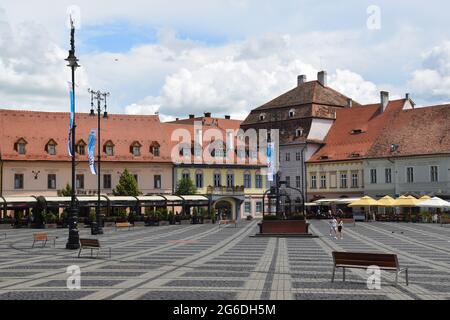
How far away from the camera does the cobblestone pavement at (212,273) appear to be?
14906 millimetres

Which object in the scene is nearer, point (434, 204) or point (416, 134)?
point (434, 204)

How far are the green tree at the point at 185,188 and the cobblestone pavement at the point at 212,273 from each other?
3593cm

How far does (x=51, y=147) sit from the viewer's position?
2621 inches

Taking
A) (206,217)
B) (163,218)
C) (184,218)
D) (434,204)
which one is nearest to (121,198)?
(163,218)

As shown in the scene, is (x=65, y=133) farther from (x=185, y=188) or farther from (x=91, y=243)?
(x=91, y=243)

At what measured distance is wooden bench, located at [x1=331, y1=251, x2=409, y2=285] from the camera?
649 inches

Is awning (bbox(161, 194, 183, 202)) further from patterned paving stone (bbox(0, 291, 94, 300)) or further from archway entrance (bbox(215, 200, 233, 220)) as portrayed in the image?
patterned paving stone (bbox(0, 291, 94, 300))

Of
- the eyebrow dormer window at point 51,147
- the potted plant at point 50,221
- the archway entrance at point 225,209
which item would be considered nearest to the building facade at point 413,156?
the archway entrance at point 225,209

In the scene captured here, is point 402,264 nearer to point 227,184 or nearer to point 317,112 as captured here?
point 227,184

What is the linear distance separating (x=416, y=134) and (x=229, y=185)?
2005cm

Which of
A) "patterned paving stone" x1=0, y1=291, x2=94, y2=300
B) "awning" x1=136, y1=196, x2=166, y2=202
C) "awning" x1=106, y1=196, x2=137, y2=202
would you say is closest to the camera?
"patterned paving stone" x1=0, y1=291, x2=94, y2=300

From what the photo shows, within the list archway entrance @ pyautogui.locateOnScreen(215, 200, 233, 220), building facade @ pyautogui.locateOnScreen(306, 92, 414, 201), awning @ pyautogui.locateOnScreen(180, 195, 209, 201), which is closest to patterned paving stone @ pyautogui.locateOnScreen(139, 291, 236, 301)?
awning @ pyautogui.locateOnScreen(180, 195, 209, 201)

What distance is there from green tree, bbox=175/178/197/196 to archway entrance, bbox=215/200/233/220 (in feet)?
19.8

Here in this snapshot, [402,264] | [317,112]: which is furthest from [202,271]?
[317,112]
